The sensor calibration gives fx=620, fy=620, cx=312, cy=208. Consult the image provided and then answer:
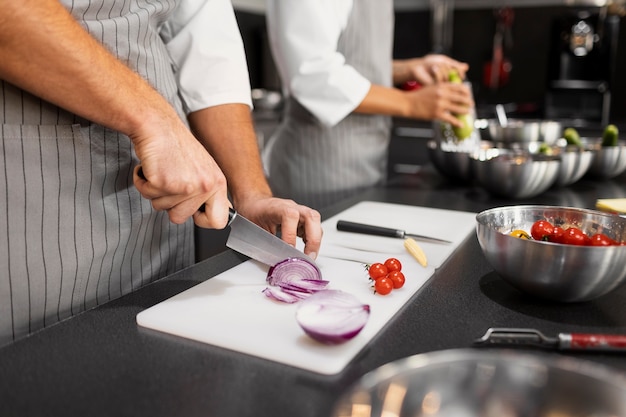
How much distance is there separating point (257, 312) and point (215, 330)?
7 cm

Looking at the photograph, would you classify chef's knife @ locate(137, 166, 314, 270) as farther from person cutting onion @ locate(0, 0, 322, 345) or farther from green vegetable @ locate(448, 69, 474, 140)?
green vegetable @ locate(448, 69, 474, 140)

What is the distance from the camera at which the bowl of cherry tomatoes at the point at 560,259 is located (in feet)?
2.25

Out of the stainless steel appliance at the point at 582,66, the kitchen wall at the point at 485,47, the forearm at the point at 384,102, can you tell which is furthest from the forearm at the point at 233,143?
the kitchen wall at the point at 485,47

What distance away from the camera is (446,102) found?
1.61 m

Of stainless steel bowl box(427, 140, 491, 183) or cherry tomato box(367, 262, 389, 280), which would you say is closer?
cherry tomato box(367, 262, 389, 280)

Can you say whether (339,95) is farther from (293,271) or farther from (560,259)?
(560,259)

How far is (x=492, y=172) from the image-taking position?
1.34 m

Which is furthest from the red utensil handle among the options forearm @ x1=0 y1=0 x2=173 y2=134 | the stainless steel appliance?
the stainless steel appliance

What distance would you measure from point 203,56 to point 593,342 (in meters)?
0.80

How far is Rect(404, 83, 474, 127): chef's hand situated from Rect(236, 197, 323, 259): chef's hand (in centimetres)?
75

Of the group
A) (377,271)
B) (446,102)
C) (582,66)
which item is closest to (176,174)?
(377,271)

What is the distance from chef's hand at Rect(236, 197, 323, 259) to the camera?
93cm

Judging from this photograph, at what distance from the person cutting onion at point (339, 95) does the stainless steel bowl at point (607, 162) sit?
350mm

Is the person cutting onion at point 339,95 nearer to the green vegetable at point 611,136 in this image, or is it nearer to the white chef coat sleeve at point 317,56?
the white chef coat sleeve at point 317,56
